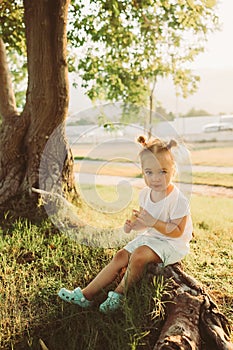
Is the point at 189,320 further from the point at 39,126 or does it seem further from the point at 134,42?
the point at 134,42

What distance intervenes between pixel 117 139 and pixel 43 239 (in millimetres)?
1273

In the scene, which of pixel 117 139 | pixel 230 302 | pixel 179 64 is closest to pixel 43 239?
pixel 117 139

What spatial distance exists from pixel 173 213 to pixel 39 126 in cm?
264

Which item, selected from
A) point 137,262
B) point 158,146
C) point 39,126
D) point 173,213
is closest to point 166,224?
point 173,213

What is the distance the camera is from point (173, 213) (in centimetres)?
305

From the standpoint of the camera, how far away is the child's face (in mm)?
3080

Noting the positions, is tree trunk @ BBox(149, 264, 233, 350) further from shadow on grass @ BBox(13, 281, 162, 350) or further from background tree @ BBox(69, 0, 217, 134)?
background tree @ BBox(69, 0, 217, 134)

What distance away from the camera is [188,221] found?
121 inches

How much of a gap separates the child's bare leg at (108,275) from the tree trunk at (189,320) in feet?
0.76

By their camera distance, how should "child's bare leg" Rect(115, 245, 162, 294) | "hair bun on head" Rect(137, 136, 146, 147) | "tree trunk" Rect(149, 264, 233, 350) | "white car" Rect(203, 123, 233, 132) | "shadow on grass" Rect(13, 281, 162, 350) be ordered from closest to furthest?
"tree trunk" Rect(149, 264, 233, 350)
"shadow on grass" Rect(13, 281, 162, 350)
"child's bare leg" Rect(115, 245, 162, 294)
"hair bun on head" Rect(137, 136, 146, 147)
"white car" Rect(203, 123, 233, 132)

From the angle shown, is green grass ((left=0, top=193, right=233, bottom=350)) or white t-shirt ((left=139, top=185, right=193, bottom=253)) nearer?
green grass ((left=0, top=193, right=233, bottom=350))

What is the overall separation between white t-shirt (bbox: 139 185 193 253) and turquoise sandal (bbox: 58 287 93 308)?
64 centimetres

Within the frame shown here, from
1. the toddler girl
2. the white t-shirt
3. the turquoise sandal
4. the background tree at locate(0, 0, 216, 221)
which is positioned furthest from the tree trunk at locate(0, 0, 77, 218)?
the white t-shirt

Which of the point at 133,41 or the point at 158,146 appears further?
the point at 133,41
